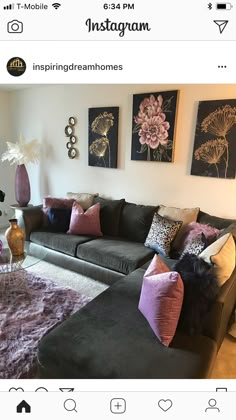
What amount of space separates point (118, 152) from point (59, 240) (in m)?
1.30

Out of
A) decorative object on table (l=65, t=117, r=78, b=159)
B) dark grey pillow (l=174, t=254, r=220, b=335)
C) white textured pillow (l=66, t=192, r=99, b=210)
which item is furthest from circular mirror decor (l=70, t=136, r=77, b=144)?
dark grey pillow (l=174, t=254, r=220, b=335)

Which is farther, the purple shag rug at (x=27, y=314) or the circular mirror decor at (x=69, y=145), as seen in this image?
the circular mirror decor at (x=69, y=145)

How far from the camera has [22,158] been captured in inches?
149

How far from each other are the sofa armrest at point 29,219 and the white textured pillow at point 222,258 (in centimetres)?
218

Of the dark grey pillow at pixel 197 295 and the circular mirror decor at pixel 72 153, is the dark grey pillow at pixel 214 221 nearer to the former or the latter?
the dark grey pillow at pixel 197 295

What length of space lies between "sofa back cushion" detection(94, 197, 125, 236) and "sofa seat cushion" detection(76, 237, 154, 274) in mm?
222

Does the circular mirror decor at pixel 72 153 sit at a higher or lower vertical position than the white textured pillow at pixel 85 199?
higher

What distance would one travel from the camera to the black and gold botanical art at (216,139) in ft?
8.28

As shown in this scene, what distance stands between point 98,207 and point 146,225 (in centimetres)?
61
